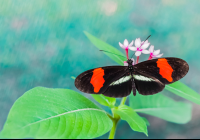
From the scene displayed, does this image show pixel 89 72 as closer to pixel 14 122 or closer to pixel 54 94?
pixel 54 94

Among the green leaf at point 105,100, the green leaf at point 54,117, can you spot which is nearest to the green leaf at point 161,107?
the green leaf at point 105,100

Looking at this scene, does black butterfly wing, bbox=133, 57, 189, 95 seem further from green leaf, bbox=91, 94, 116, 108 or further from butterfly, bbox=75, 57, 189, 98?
green leaf, bbox=91, 94, 116, 108

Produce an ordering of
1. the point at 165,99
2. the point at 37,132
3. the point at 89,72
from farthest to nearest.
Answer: the point at 165,99 < the point at 89,72 < the point at 37,132

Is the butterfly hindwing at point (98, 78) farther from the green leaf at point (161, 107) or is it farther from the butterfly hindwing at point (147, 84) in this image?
the green leaf at point (161, 107)

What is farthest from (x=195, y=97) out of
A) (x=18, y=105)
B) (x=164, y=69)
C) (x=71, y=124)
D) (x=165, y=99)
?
(x=18, y=105)

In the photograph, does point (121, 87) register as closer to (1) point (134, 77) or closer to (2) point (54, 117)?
(1) point (134, 77)

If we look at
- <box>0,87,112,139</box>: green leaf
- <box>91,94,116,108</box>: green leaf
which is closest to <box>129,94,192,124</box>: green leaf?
<box>91,94,116,108</box>: green leaf
